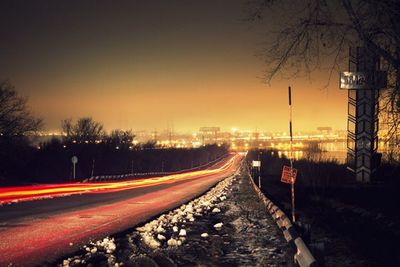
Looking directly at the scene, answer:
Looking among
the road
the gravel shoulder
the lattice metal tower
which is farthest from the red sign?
the lattice metal tower

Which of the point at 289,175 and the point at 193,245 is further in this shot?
the point at 289,175

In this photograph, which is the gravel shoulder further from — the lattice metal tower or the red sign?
the lattice metal tower

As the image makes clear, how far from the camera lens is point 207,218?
17.7 meters

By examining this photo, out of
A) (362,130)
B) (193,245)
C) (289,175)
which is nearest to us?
(193,245)

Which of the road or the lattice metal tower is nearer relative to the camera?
the road

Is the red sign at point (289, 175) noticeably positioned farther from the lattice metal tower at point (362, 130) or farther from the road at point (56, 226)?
the lattice metal tower at point (362, 130)

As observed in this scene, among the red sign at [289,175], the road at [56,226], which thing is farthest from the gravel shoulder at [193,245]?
the red sign at [289,175]

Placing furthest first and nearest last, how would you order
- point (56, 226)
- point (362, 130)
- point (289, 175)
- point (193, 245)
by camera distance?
point (362, 130), point (289, 175), point (56, 226), point (193, 245)

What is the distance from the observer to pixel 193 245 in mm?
11805

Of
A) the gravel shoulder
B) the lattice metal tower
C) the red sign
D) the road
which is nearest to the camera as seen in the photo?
the gravel shoulder

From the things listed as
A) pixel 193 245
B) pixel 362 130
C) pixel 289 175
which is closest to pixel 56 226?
pixel 193 245

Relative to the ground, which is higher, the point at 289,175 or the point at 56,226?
the point at 289,175

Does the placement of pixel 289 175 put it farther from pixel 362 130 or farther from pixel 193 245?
pixel 362 130

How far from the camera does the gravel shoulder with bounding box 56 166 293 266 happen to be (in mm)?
9766
